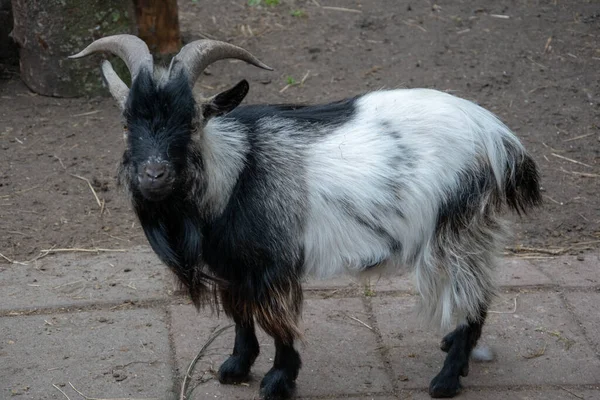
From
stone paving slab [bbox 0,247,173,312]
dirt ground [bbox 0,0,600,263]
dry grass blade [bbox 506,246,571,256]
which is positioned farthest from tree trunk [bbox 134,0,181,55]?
dry grass blade [bbox 506,246,571,256]

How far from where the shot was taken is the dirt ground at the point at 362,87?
5.87 m

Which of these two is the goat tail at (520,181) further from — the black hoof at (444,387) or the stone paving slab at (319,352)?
the stone paving slab at (319,352)

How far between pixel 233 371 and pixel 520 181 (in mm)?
1613

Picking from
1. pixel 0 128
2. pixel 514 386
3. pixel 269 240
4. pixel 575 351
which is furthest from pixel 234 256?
pixel 0 128

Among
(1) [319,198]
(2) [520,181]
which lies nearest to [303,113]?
(1) [319,198]

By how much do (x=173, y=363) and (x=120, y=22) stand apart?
3.27 metres

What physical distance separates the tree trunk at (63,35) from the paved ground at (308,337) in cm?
203

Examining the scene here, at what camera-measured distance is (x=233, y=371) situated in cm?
444

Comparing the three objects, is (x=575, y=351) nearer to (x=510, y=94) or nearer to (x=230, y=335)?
(x=230, y=335)

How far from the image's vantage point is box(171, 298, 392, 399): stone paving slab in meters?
4.43

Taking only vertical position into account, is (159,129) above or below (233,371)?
above

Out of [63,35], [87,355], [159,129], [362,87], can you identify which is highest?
[159,129]

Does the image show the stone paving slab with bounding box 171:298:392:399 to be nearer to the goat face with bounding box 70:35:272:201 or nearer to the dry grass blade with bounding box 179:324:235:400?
the dry grass blade with bounding box 179:324:235:400

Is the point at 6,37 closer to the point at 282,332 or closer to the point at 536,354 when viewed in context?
the point at 282,332
